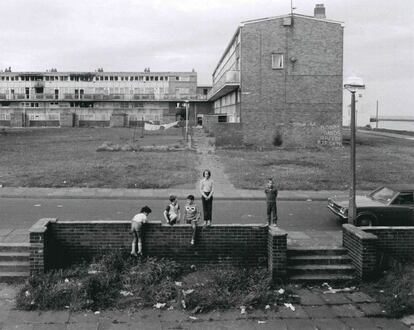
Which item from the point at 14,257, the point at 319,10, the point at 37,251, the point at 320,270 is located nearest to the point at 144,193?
the point at 14,257

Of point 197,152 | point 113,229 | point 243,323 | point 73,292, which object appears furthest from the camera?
point 197,152

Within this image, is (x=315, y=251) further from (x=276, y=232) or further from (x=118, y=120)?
(x=118, y=120)

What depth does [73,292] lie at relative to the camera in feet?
31.1

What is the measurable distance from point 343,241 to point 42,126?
88.0 meters

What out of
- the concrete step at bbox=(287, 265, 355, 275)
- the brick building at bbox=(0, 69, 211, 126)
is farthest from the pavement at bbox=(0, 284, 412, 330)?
the brick building at bbox=(0, 69, 211, 126)

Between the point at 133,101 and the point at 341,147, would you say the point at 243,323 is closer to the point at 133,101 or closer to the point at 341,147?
the point at 341,147

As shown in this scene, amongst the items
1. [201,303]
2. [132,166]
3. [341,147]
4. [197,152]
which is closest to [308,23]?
[341,147]

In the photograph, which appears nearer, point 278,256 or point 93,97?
point 278,256

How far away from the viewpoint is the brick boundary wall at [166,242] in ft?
36.7

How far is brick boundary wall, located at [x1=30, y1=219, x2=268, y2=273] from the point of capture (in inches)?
440

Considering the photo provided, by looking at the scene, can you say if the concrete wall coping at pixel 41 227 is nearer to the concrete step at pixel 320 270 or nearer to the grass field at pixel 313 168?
the concrete step at pixel 320 270

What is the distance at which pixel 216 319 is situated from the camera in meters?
8.91

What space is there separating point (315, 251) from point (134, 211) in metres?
7.30

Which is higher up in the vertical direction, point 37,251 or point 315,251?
point 37,251
